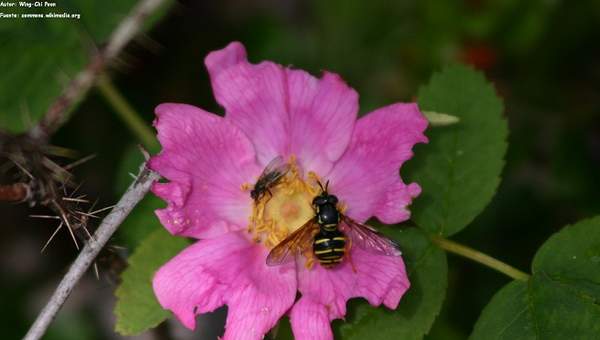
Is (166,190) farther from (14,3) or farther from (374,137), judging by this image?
A: (14,3)

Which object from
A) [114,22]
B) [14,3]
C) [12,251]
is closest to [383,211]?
[114,22]

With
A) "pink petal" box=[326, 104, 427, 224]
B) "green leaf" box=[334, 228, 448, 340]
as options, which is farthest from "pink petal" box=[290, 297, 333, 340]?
"pink petal" box=[326, 104, 427, 224]

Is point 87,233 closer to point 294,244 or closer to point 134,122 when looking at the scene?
point 294,244

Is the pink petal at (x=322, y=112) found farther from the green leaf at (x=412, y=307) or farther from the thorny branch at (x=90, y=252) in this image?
the thorny branch at (x=90, y=252)

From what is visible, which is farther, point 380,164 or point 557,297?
point 380,164

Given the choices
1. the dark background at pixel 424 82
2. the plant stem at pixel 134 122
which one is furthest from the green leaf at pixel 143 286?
the dark background at pixel 424 82

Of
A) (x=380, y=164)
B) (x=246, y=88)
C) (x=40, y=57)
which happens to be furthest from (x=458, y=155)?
(x=40, y=57)
